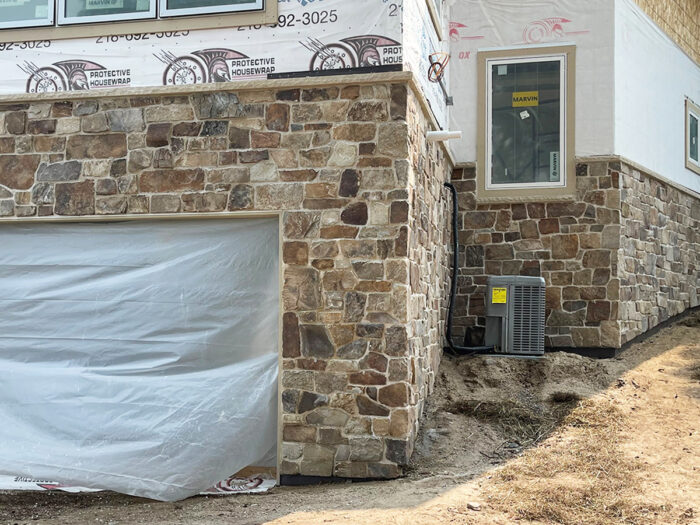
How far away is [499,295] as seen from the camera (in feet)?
27.6

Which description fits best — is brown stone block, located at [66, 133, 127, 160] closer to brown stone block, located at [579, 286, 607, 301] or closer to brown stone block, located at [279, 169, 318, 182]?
brown stone block, located at [279, 169, 318, 182]

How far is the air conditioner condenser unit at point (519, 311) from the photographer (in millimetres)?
8359

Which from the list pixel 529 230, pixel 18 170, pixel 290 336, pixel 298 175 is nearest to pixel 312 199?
pixel 298 175

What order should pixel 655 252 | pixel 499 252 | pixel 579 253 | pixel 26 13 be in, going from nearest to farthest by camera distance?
pixel 26 13, pixel 579 253, pixel 499 252, pixel 655 252

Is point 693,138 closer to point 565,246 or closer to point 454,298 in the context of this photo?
point 565,246

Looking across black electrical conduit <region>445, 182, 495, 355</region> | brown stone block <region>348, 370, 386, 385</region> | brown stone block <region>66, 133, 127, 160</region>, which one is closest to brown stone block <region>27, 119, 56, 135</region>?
brown stone block <region>66, 133, 127, 160</region>

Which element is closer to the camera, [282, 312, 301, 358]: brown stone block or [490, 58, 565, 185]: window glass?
[282, 312, 301, 358]: brown stone block

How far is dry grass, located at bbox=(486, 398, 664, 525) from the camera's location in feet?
16.8

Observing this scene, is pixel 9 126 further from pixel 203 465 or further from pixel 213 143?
pixel 203 465

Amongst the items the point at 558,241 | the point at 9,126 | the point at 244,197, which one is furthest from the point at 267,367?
the point at 558,241

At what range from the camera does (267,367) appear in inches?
244

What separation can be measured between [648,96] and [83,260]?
734 centimetres

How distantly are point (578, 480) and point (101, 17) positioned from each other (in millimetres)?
5362

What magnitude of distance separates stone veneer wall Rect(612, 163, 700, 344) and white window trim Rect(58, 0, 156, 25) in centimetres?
552
